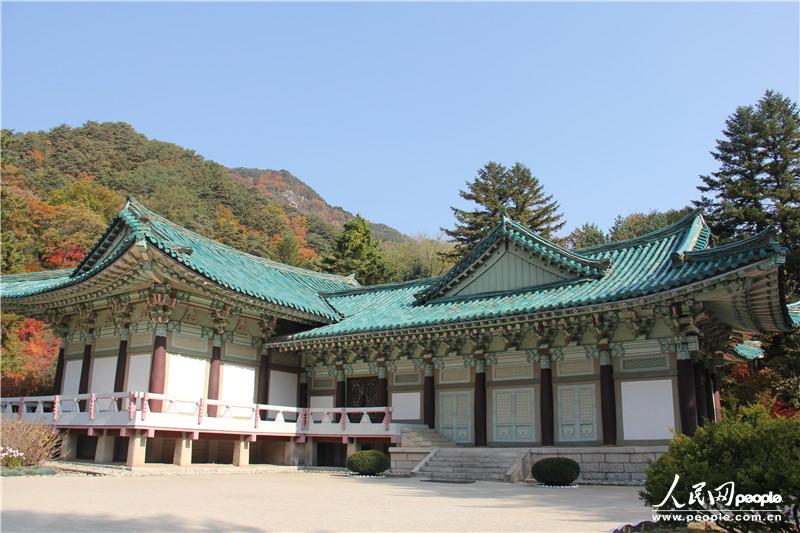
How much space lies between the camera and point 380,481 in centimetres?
1791

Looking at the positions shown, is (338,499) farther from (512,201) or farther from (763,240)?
(512,201)

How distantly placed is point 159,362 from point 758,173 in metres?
34.7

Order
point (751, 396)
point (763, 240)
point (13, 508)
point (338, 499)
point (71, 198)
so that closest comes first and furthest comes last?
point (13, 508)
point (338, 499)
point (763, 240)
point (751, 396)
point (71, 198)

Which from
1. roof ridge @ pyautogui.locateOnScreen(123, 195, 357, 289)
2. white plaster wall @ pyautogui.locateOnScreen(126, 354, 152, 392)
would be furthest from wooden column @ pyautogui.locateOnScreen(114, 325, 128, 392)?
roof ridge @ pyautogui.locateOnScreen(123, 195, 357, 289)

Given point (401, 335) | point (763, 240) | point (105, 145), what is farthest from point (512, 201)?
point (105, 145)

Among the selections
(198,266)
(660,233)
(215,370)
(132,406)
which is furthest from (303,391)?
A: (660,233)

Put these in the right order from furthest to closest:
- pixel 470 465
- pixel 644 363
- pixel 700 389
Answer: pixel 700 389
pixel 644 363
pixel 470 465

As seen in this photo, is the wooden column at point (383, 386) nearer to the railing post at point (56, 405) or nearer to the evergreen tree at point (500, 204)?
the railing post at point (56, 405)

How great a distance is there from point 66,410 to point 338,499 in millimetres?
13506

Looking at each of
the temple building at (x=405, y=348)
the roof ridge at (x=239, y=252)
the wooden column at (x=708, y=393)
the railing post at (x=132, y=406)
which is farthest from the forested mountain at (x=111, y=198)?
the wooden column at (x=708, y=393)

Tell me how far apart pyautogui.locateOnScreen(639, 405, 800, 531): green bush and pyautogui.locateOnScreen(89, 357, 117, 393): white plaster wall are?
19.9 m

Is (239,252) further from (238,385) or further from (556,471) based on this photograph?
(556,471)

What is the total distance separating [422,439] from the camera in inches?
854

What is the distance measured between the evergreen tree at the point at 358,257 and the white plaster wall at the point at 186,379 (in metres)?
37.1
